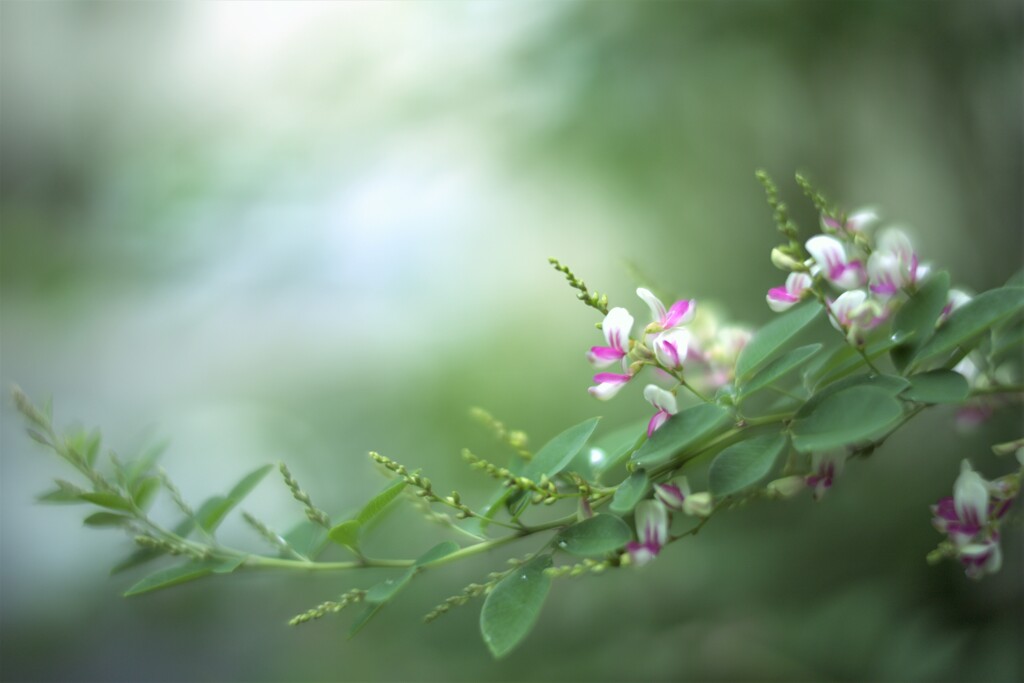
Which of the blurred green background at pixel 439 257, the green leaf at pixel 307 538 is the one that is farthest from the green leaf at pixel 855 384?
the blurred green background at pixel 439 257

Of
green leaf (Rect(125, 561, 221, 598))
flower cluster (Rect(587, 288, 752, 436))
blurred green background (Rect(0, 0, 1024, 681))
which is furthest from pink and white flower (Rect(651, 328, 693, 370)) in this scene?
blurred green background (Rect(0, 0, 1024, 681))

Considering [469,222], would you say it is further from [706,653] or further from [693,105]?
[706,653]

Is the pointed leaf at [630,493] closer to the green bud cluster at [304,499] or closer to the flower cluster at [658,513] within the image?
the flower cluster at [658,513]

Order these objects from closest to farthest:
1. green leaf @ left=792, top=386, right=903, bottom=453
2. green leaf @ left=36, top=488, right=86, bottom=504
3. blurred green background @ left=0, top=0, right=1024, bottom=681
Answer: green leaf @ left=792, top=386, right=903, bottom=453, green leaf @ left=36, top=488, right=86, bottom=504, blurred green background @ left=0, top=0, right=1024, bottom=681

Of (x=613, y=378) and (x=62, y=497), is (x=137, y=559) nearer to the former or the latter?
(x=62, y=497)

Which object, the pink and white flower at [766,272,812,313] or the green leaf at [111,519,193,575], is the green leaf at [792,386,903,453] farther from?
the green leaf at [111,519,193,575]

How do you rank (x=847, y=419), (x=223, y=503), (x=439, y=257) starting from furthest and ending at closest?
1. (x=439, y=257)
2. (x=223, y=503)
3. (x=847, y=419)

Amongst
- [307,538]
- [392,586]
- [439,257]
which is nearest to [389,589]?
[392,586]
